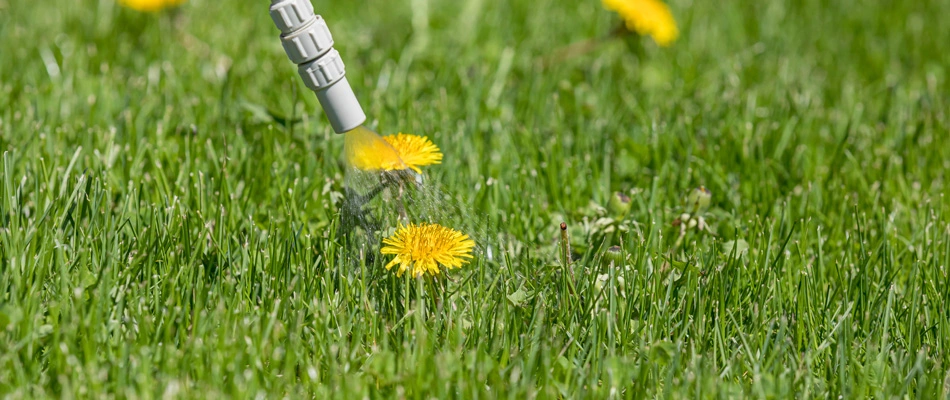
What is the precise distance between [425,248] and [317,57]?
0.43 metres

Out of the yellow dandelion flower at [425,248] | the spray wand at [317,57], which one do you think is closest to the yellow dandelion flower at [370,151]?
the spray wand at [317,57]

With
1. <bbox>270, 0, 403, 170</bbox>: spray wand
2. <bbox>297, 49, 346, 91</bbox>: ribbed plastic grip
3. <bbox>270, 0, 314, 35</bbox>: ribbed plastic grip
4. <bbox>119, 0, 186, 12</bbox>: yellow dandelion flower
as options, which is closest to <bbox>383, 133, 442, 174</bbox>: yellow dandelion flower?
<bbox>270, 0, 403, 170</bbox>: spray wand

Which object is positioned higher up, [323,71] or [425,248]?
[323,71]

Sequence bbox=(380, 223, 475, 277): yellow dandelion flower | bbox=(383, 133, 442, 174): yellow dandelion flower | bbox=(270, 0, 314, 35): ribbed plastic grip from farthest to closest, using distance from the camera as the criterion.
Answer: bbox=(383, 133, 442, 174): yellow dandelion flower < bbox=(380, 223, 475, 277): yellow dandelion flower < bbox=(270, 0, 314, 35): ribbed plastic grip

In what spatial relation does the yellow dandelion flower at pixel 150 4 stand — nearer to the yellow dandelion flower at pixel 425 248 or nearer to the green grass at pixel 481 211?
the green grass at pixel 481 211

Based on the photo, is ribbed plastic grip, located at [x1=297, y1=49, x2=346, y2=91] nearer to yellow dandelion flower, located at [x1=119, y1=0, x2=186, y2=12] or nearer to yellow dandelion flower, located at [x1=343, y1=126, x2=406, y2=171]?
yellow dandelion flower, located at [x1=343, y1=126, x2=406, y2=171]

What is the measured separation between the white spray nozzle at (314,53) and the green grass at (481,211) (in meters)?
0.36

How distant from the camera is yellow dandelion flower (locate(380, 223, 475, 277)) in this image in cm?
182

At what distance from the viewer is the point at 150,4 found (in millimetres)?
3598

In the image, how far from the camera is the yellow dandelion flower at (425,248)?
1.82 meters

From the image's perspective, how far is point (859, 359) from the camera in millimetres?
1875

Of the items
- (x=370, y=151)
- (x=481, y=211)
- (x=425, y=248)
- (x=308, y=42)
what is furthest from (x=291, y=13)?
(x=481, y=211)

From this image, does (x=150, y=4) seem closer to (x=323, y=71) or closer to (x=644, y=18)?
(x=644, y=18)

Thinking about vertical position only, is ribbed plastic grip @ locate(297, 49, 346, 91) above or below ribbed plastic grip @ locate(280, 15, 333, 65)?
below
